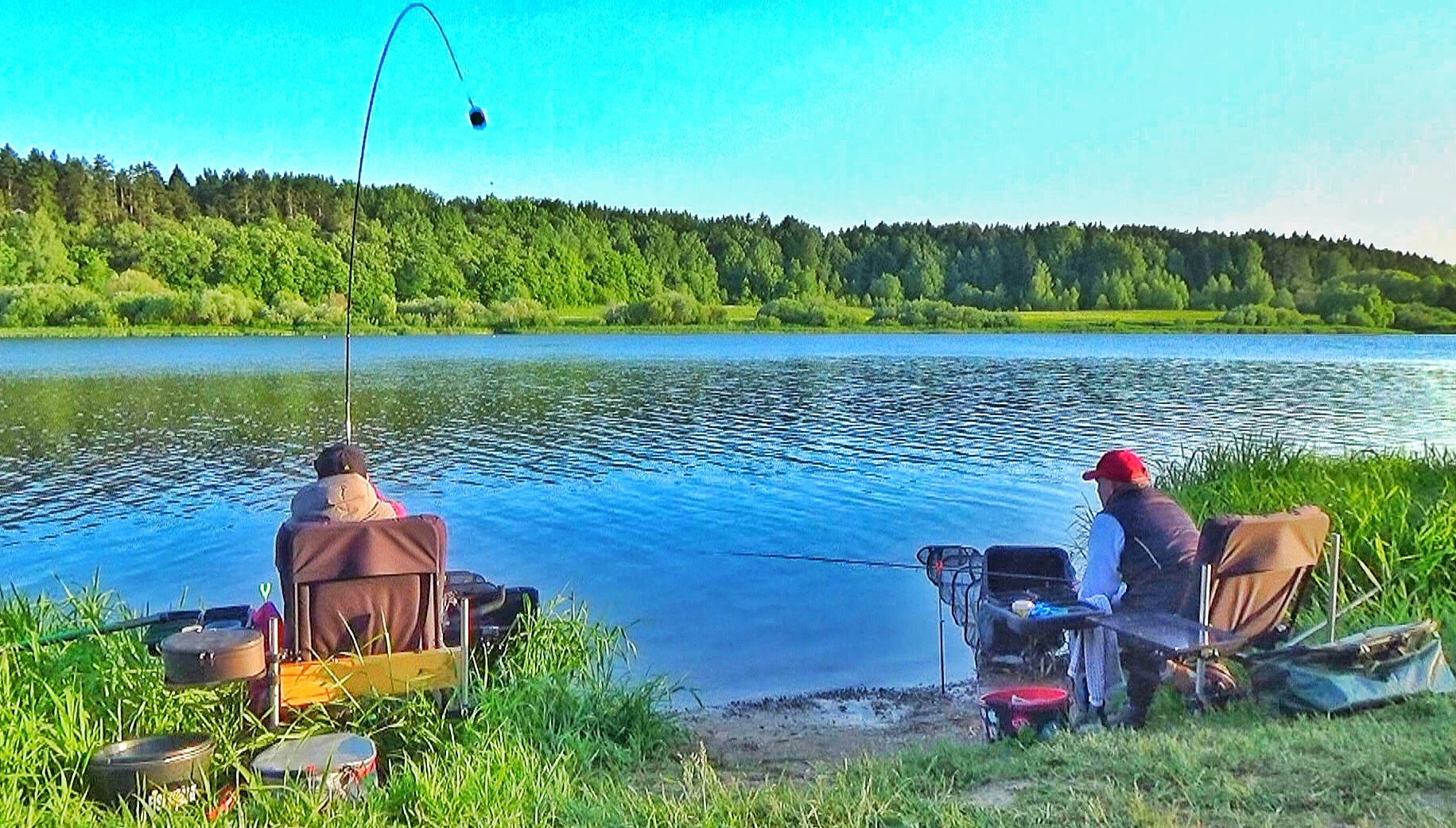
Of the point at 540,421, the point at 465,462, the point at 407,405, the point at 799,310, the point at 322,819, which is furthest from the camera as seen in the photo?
the point at 799,310

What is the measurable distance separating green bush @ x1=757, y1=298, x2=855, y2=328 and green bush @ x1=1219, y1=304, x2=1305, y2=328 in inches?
1497

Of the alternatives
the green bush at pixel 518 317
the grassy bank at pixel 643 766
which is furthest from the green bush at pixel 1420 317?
the grassy bank at pixel 643 766

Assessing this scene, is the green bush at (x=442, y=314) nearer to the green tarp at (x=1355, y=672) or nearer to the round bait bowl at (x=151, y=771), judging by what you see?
the round bait bowl at (x=151, y=771)

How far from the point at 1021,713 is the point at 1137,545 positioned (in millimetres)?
1101

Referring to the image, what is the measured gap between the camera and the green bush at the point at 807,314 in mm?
117188

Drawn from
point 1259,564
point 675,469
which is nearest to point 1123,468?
point 1259,564

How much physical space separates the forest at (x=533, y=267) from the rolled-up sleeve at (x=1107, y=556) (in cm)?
9225

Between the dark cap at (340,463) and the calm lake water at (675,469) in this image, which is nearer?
the dark cap at (340,463)

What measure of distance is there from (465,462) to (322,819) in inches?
700

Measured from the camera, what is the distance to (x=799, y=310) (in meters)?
120

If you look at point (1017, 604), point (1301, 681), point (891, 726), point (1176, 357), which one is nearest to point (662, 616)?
point (891, 726)

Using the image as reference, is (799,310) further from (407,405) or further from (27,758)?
(27,758)

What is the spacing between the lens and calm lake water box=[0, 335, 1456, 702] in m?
11.4

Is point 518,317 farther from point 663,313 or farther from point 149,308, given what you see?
point 149,308
